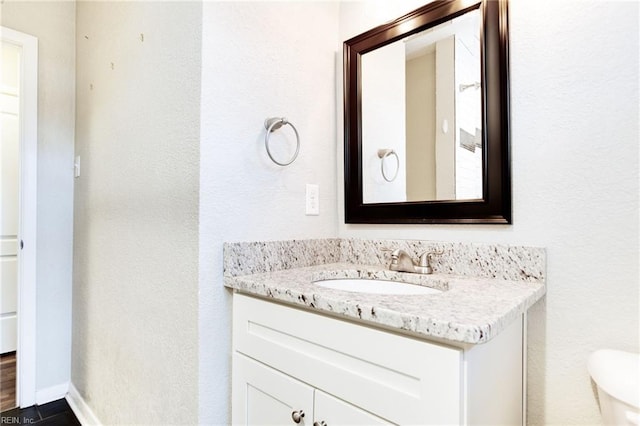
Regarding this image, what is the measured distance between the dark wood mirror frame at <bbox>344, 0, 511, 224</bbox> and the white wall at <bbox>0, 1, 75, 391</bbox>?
1.69 meters

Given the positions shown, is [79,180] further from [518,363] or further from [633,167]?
[633,167]

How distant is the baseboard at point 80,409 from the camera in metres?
1.68

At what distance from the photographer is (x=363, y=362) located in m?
0.75

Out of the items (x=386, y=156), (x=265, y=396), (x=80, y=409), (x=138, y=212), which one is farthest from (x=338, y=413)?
(x=80, y=409)

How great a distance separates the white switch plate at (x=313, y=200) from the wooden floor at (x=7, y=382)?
77.4 inches

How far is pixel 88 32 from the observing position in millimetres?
1860

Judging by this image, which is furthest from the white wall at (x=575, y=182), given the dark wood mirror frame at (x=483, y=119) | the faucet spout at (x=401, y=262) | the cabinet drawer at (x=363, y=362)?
the cabinet drawer at (x=363, y=362)

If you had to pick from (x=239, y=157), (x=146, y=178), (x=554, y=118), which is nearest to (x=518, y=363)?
(x=554, y=118)

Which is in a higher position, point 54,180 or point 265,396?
point 54,180

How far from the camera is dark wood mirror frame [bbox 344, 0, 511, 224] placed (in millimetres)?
1044

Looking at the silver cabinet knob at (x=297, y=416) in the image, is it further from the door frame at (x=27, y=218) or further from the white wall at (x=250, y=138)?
the door frame at (x=27, y=218)

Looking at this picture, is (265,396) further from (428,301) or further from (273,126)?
(273,126)

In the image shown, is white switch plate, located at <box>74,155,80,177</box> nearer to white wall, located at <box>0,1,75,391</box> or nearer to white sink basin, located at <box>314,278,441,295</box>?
white wall, located at <box>0,1,75,391</box>

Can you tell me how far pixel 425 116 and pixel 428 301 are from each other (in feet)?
2.41
